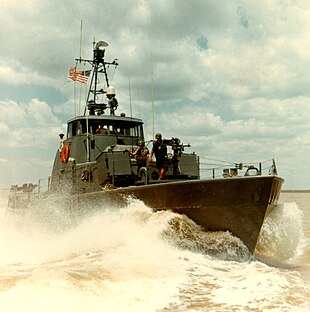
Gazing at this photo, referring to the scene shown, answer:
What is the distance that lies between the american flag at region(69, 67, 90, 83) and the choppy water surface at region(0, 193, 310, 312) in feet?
17.0

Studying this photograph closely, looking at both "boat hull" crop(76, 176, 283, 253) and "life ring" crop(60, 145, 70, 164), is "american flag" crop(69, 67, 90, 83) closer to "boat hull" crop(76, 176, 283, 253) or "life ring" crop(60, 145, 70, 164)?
"life ring" crop(60, 145, 70, 164)

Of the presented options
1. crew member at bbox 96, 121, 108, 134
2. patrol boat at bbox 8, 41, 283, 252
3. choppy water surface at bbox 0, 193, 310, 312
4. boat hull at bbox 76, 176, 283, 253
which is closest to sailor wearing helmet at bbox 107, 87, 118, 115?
patrol boat at bbox 8, 41, 283, 252

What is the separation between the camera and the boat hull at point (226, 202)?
7957 mm

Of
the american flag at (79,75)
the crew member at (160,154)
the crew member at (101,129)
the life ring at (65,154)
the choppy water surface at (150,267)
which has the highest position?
the american flag at (79,75)

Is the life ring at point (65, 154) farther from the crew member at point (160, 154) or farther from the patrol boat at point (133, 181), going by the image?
the crew member at point (160, 154)

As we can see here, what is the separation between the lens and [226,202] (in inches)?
315

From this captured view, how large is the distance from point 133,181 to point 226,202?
2833 mm

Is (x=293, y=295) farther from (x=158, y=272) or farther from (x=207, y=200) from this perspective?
(x=207, y=200)

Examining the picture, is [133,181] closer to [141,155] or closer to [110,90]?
[141,155]

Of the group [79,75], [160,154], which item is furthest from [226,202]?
[79,75]

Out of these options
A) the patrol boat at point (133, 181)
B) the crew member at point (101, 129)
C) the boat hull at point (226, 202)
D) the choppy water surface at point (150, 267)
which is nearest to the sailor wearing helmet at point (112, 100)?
the patrol boat at point (133, 181)

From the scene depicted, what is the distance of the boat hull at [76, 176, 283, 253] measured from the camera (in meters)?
7.96

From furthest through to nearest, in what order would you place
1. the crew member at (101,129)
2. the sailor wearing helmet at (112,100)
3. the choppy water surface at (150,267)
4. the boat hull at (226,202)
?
the sailor wearing helmet at (112,100)
the crew member at (101,129)
the boat hull at (226,202)
the choppy water surface at (150,267)

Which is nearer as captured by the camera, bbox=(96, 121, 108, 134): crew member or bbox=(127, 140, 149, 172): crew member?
bbox=(127, 140, 149, 172): crew member
